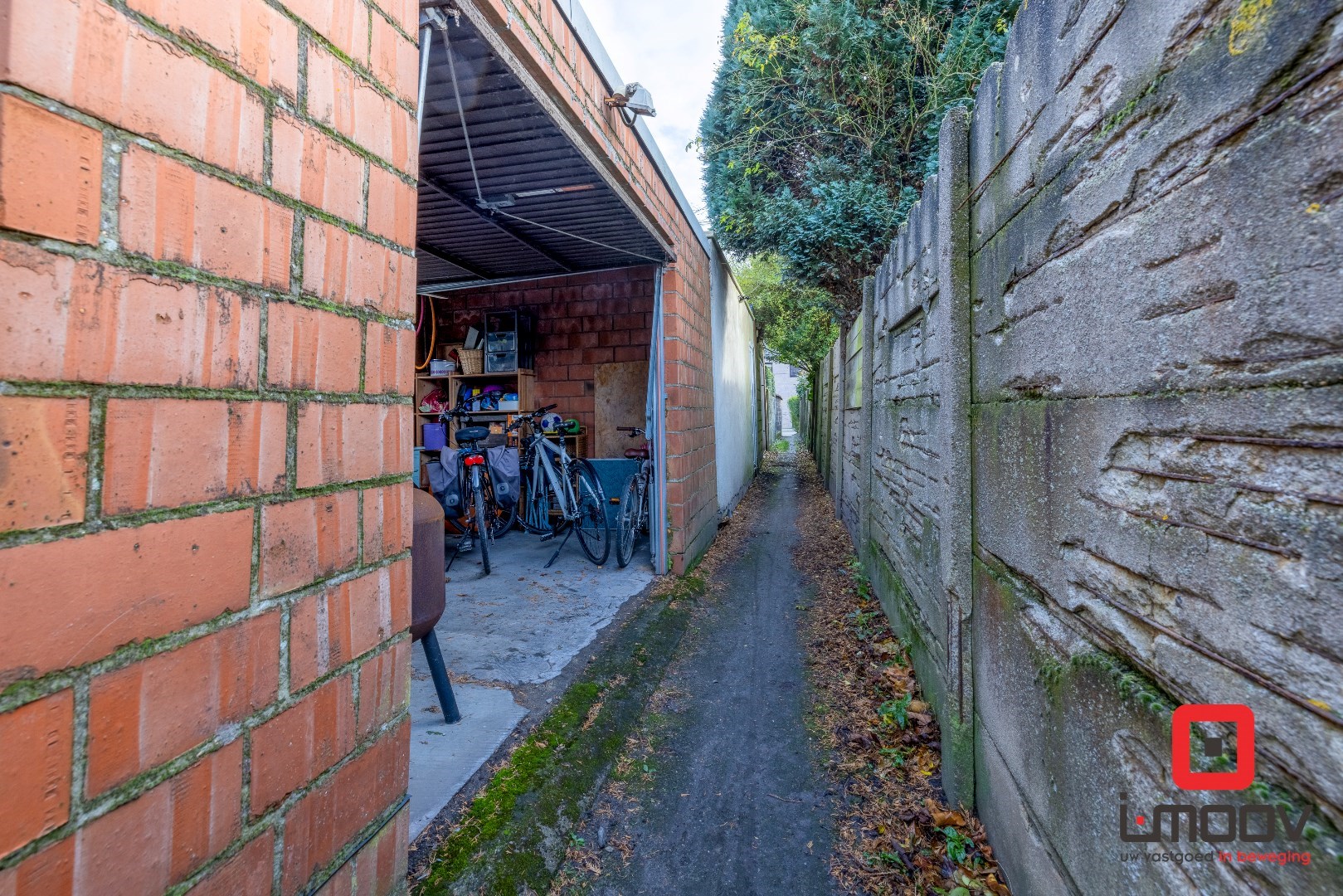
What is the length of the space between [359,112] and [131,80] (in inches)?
18.7

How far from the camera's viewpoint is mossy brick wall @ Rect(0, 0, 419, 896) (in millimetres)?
702

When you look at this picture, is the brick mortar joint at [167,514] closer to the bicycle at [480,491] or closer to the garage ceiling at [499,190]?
the garage ceiling at [499,190]

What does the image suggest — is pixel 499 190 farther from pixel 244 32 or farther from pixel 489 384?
pixel 489 384

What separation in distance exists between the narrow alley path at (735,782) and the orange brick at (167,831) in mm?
1181

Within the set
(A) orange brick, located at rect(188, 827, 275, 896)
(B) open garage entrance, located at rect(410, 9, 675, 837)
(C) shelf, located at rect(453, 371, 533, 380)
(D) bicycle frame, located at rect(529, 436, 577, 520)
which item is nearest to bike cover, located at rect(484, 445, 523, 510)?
(D) bicycle frame, located at rect(529, 436, 577, 520)

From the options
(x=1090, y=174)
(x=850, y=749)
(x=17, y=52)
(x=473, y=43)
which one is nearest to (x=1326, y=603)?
(x=1090, y=174)

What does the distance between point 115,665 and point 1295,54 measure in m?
1.64

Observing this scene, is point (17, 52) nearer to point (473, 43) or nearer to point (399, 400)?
point (399, 400)

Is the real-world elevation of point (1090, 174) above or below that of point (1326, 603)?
above

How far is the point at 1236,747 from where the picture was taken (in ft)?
2.67

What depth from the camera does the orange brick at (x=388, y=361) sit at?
1278 mm

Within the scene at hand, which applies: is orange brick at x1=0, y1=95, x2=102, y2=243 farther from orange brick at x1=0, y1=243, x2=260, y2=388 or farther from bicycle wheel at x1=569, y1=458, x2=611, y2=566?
bicycle wheel at x1=569, y1=458, x2=611, y2=566

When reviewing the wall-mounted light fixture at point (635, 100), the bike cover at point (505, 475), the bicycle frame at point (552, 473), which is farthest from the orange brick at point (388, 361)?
the bike cover at point (505, 475)

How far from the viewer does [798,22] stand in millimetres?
6680
